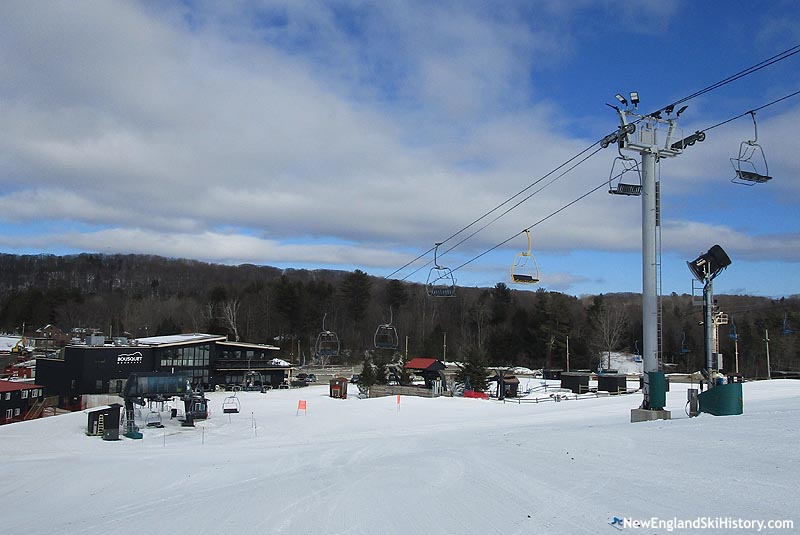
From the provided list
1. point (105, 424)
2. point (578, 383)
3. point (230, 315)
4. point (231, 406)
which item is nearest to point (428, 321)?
point (230, 315)

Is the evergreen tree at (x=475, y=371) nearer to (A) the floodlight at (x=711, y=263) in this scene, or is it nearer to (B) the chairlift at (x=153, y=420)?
(B) the chairlift at (x=153, y=420)

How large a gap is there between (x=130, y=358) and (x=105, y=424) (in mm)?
25963

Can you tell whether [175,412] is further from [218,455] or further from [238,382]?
[238,382]

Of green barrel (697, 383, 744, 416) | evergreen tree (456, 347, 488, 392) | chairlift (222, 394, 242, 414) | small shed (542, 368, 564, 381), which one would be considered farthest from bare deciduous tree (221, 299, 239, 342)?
green barrel (697, 383, 744, 416)

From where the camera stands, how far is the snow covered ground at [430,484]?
28.6 ft

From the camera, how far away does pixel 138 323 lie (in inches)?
4355

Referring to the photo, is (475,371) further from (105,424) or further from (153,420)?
(105,424)

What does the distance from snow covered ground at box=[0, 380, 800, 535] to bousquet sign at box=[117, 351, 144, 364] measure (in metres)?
31.5

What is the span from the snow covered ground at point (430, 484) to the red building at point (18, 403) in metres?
20.6

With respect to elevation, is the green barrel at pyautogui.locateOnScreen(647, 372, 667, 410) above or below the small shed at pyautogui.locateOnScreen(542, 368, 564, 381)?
above

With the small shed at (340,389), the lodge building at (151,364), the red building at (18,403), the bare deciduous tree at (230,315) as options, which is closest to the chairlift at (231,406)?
the lodge building at (151,364)

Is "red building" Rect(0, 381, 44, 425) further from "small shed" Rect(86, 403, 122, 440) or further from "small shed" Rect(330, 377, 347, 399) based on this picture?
"small shed" Rect(330, 377, 347, 399)

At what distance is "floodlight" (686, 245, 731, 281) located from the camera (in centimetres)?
2009

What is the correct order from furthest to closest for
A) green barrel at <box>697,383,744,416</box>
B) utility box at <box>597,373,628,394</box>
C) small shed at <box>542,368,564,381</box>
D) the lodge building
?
small shed at <box>542,368,564,381</box> → utility box at <box>597,373,628,394</box> → the lodge building → green barrel at <box>697,383,744,416</box>
